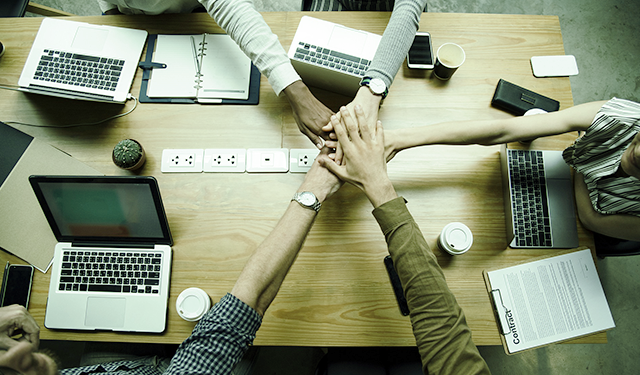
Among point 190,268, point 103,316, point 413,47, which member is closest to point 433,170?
point 413,47

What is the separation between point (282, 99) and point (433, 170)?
57 cm

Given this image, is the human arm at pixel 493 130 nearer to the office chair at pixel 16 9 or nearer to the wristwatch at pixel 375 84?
the wristwatch at pixel 375 84

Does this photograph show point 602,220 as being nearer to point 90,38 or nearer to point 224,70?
point 224,70

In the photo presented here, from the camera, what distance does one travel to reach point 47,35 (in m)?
1.11

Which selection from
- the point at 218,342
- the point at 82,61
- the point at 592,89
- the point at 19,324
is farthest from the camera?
the point at 592,89

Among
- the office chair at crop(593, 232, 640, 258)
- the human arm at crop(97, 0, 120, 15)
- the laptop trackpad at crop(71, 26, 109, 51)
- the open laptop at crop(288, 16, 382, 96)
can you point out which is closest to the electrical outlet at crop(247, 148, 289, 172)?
the open laptop at crop(288, 16, 382, 96)

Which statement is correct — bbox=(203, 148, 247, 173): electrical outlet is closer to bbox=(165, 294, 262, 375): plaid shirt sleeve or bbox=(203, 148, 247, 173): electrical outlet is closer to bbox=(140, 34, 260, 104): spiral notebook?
bbox=(140, 34, 260, 104): spiral notebook

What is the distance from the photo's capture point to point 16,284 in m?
0.99

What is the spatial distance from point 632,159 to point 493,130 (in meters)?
0.34

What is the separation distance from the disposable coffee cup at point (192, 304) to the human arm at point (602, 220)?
1163 mm

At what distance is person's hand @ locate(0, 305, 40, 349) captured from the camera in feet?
2.82

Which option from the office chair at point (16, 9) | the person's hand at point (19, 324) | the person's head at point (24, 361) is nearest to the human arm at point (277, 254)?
the person's head at point (24, 361)

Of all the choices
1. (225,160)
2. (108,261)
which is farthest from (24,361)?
(225,160)

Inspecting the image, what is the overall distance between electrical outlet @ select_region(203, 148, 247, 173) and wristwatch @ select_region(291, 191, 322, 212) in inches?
9.8
